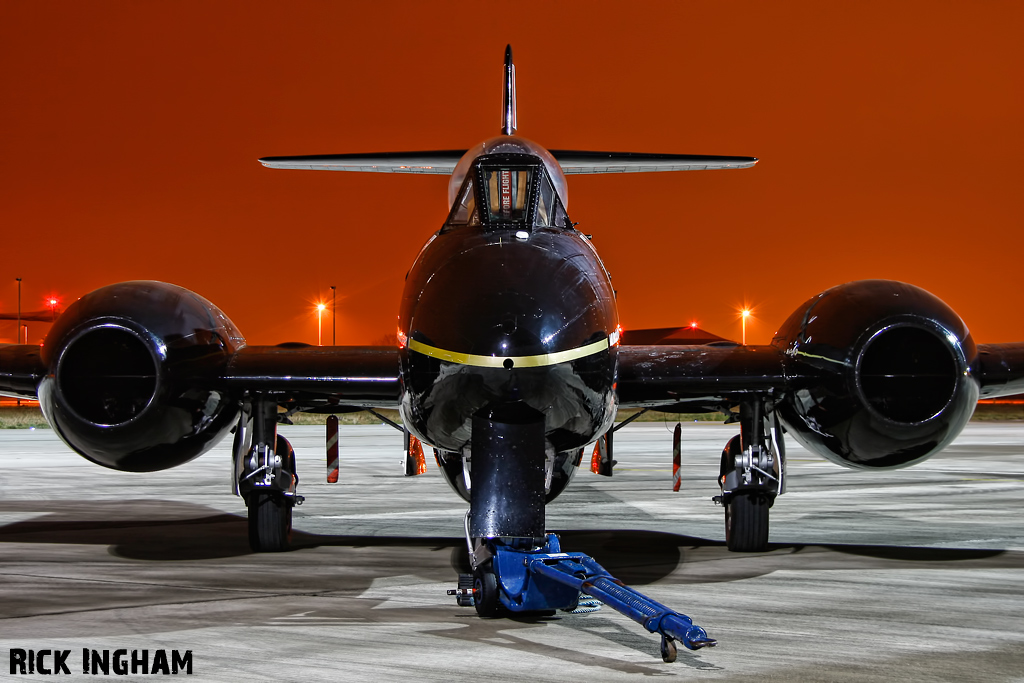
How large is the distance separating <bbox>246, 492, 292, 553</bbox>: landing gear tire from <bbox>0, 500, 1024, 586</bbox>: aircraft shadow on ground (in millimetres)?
168

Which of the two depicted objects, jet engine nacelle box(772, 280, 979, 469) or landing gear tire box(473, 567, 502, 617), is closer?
landing gear tire box(473, 567, 502, 617)

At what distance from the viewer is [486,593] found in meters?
6.72

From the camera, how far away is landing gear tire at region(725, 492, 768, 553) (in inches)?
387

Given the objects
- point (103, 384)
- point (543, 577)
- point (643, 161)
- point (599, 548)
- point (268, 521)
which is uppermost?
point (643, 161)

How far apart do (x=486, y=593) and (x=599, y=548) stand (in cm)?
374

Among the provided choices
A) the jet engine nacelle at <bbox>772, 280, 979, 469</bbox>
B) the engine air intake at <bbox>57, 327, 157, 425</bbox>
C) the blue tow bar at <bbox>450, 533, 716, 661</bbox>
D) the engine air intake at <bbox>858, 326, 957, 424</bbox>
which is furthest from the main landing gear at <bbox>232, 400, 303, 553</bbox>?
the engine air intake at <bbox>858, 326, 957, 424</bbox>

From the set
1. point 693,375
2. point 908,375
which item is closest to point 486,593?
point 693,375

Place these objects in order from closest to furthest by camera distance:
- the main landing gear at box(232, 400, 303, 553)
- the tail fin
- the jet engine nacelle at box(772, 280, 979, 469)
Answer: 1. the jet engine nacelle at box(772, 280, 979, 469)
2. the main landing gear at box(232, 400, 303, 553)
3. the tail fin

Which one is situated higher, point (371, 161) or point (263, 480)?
point (371, 161)

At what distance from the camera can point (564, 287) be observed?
694 centimetres

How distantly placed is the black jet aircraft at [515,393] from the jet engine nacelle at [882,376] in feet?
0.06

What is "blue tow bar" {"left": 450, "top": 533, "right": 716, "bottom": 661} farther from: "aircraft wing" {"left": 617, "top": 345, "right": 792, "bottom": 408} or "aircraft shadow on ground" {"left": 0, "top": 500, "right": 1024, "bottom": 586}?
"aircraft wing" {"left": 617, "top": 345, "right": 792, "bottom": 408}

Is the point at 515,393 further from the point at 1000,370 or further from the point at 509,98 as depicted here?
the point at 509,98

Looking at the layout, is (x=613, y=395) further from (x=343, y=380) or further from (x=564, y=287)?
(x=343, y=380)
